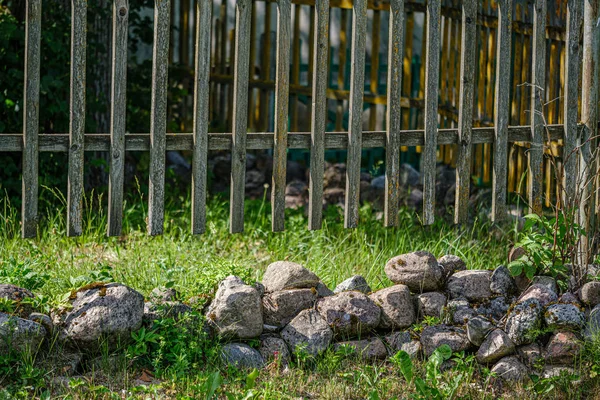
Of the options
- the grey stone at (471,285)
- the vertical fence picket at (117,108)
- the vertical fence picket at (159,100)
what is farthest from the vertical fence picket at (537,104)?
the vertical fence picket at (117,108)

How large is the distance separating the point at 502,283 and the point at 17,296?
2631 mm

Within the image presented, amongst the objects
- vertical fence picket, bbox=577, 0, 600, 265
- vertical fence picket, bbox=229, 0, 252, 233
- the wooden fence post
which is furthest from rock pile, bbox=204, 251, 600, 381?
vertical fence picket, bbox=577, 0, 600, 265

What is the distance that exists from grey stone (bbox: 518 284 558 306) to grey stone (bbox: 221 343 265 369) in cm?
148

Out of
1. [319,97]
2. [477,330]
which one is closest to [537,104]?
[319,97]

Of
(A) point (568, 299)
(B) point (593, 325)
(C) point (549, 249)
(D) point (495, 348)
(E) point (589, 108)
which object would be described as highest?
(E) point (589, 108)

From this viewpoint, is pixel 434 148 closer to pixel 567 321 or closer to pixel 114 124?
pixel 567 321

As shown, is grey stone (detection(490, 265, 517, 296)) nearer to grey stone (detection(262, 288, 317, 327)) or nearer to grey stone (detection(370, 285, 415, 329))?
grey stone (detection(370, 285, 415, 329))

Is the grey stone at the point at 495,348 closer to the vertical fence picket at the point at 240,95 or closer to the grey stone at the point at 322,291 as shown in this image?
the grey stone at the point at 322,291

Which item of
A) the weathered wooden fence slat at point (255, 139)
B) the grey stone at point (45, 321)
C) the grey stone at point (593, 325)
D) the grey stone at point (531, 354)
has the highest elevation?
the weathered wooden fence slat at point (255, 139)

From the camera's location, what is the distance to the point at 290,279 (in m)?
5.31

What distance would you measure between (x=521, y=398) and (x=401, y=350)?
2.11 ft

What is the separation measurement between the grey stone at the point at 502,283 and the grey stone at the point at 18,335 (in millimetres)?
2482

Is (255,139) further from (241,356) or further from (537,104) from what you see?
(537,104)

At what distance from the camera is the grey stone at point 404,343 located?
5.05m
